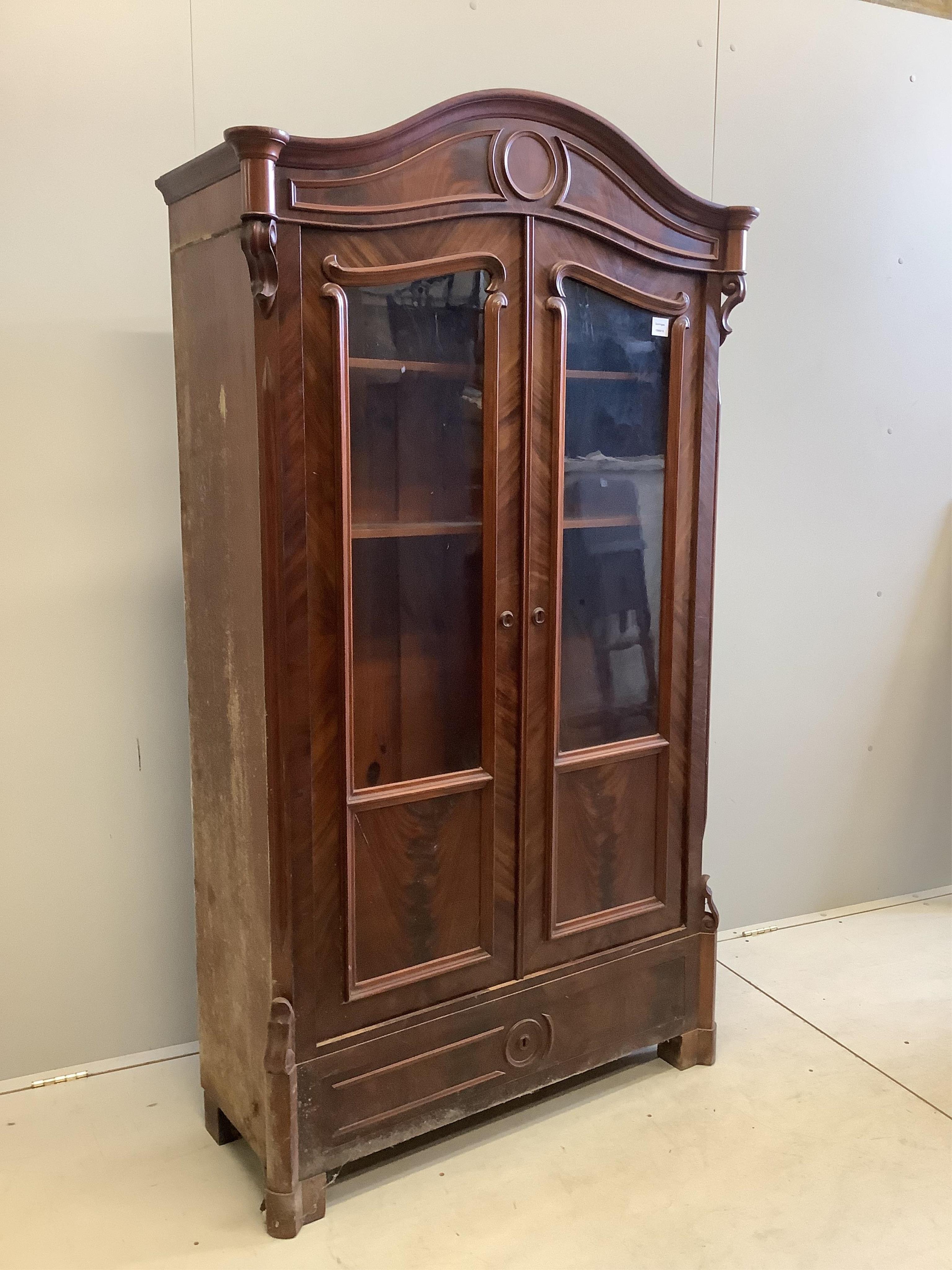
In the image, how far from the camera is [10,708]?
7.64 feet

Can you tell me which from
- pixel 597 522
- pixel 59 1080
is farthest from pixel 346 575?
pixel 59 1080

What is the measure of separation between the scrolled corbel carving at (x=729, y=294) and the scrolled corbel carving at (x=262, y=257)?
39.7 inches

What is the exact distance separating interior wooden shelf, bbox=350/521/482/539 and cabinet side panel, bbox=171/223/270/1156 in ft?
0.65

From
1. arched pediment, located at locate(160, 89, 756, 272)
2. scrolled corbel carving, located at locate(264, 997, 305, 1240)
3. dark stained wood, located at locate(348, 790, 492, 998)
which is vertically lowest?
scrolled corbel carving, located at locate(264, 997, 305, 1240)

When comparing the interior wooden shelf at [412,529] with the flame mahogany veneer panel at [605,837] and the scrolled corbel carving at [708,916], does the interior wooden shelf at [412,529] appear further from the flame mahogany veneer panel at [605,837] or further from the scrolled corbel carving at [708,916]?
the scrolled corbel carving at [708,916]

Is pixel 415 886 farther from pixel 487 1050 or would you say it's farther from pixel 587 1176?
pixel 587 1176

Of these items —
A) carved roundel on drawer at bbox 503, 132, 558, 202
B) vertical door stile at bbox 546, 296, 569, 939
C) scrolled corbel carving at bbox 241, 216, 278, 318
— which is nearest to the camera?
scrolled corbel carving at bbox 241, 216, 278, 318

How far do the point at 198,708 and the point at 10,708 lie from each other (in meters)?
0.46

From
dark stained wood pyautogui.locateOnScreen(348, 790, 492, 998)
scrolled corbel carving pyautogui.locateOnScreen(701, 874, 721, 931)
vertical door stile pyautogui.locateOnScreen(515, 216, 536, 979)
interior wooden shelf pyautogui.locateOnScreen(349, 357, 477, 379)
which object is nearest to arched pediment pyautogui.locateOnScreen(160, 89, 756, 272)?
vertical door stile pyautogui.locateOnScreen(515, 216, 536, 979)

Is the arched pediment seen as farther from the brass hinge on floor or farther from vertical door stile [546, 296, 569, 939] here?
the brass hinge on floor

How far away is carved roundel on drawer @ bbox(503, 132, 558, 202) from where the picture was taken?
1940 millimetres

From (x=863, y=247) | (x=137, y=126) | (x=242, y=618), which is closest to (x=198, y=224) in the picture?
(x=137, y=126)

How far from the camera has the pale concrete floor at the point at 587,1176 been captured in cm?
196

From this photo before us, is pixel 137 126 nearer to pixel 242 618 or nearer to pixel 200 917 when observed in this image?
pixel 242 618
